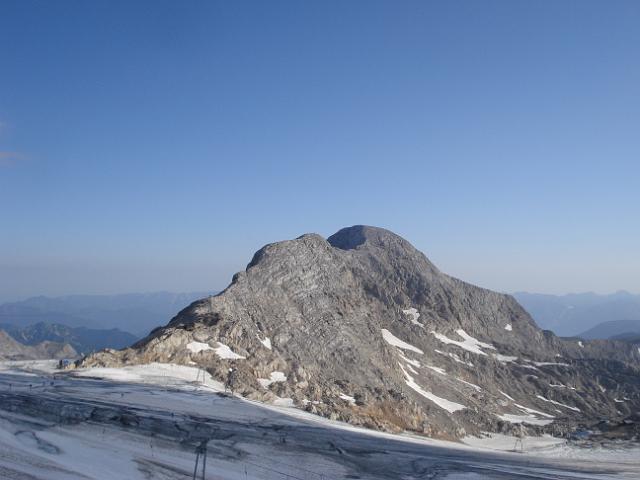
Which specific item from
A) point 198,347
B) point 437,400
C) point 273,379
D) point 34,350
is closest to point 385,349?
point 437,400

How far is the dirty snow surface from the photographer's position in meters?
24.2

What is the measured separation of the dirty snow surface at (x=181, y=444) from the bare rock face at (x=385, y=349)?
1196 cm

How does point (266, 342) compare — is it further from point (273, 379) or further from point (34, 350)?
point (34, 350)

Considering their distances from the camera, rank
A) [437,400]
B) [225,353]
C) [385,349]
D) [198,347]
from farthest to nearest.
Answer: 1. [385,349]
2. [437,400]
3. [225,353]
4. [198,347]

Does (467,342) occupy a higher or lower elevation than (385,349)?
higher

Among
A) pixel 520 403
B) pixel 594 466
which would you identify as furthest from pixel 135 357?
pixel 520 403

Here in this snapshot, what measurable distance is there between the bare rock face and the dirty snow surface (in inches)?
471

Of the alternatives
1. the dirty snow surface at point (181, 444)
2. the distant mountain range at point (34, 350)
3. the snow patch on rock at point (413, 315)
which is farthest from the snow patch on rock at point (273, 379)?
the distant mountain range at point (34, 350)

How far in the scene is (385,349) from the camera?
89.4 m

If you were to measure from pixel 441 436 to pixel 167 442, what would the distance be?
4761 cm

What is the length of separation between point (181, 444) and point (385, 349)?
6433 centimetres

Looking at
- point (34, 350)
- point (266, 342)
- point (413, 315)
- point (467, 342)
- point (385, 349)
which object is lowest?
point (34, 350)

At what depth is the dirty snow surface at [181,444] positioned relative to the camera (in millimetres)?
24203

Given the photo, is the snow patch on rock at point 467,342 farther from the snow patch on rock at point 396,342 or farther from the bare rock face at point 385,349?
the snow patch on rock at point 396,342
